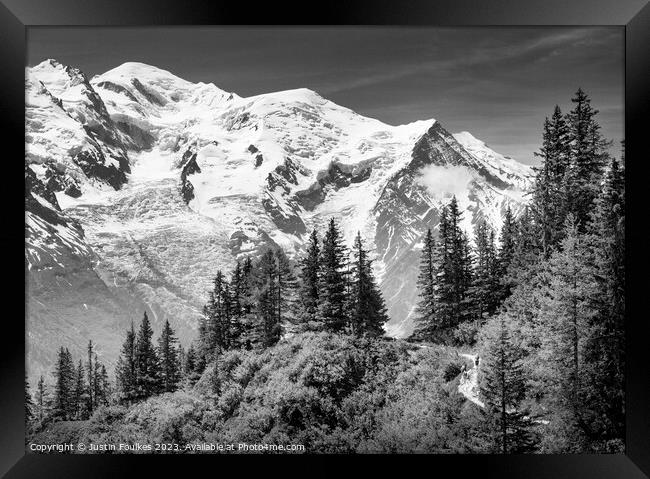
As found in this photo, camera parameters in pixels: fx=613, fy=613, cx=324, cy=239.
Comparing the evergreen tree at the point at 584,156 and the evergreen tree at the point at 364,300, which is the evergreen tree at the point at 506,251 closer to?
the evergreen tree at the point at 584,156

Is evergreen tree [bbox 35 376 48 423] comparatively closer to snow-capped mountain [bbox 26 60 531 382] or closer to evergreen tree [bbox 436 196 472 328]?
snow-capped mountain [bbox 26 60 531 382]

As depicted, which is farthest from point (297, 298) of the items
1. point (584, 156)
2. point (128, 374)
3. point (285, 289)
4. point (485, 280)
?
point (584, 156)

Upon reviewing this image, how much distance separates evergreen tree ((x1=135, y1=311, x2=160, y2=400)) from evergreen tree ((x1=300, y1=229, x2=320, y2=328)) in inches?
347

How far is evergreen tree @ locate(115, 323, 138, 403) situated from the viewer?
27344 millimetres

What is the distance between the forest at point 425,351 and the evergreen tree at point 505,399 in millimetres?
49

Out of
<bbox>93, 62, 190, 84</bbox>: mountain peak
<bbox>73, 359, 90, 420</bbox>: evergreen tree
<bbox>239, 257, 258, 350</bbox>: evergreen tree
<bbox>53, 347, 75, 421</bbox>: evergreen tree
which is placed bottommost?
<bbox>73, 359, 90, 420</bbox>: evergreen tree

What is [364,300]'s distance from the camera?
2342 cm

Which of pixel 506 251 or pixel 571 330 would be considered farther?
pixel 506 251

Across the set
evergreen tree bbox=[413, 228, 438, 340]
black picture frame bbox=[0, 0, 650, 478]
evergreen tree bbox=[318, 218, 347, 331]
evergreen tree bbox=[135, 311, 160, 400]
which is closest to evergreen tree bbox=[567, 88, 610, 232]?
black picture frame bbox=[0, 0, 650, 478]

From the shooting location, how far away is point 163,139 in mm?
23094

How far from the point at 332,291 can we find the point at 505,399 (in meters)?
9.24

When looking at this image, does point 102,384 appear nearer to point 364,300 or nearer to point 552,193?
point 364,300

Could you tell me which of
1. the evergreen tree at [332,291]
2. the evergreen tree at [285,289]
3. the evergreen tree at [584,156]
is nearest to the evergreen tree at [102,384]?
the evergreen tree at [285,289]
